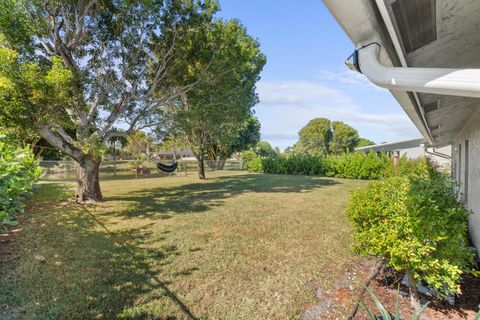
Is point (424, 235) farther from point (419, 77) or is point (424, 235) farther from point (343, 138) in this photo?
point (343, 138)

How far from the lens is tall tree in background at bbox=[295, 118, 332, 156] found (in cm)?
4459

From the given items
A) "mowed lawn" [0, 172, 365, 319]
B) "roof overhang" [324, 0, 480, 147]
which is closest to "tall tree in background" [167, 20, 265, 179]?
"mowed lawn" [0, 172, 365, 319]

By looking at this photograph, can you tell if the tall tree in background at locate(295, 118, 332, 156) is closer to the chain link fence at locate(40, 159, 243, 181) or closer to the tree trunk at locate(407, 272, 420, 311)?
the chain link fence at locate(40, 159, 243, 181)

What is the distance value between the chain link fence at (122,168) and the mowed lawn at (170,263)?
18.5 feet

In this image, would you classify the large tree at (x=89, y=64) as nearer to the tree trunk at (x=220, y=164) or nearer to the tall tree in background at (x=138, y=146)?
the tall tree in background at (x=138, y=146)

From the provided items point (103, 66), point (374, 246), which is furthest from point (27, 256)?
point (103, 66)

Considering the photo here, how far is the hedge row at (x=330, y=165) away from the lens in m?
14.2

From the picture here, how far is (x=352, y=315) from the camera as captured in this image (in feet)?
7.72

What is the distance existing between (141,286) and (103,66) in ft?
23.3

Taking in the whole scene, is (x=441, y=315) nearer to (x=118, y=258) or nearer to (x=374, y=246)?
(x=374, y=246)

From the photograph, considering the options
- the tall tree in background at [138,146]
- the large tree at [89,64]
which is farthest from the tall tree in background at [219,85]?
the tall tree in background at [138,146]

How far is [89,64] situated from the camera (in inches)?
295

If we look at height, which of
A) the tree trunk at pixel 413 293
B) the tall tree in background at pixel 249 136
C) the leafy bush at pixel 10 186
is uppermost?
the tall tree in background at pixel 249 136

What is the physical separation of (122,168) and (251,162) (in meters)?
10.2
